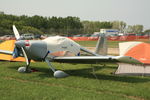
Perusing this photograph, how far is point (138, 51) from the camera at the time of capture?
10492mm

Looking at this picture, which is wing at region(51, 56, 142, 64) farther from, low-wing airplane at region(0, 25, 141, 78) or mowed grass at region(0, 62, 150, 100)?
mowed grass at region(0, 62, 150, 100)

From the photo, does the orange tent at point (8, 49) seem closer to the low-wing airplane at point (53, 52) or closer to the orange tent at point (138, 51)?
the low-wing airplane at point (53, 52)

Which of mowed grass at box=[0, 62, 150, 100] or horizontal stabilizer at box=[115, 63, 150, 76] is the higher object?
mowed grass at box=[0, 62, 150, 100]

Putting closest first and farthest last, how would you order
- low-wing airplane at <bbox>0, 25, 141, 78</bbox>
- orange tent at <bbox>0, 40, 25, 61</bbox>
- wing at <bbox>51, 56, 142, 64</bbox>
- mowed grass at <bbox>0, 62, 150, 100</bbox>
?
mowed grass at <bbox>0, 62, 150, 100</bbox> → wing at <bbox>51, 56, 142, 64</bbox> → low-wing airplane at <bbox>0, 25, 141, 78</bbox> → orange tent at <bbox>0, 40, 25, 61</bbox>

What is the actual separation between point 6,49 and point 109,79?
7483 millimetres

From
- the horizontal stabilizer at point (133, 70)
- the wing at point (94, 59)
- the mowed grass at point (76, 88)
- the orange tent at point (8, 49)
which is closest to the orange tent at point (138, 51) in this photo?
the horizontal stabilizer at point (133, 70)

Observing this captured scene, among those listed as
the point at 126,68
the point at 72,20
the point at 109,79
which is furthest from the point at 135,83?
the point at 72,20

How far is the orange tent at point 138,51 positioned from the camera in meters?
10.2

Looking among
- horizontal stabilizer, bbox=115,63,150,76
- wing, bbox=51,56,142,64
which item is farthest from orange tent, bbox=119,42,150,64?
wing, bbox=51,56,142,64

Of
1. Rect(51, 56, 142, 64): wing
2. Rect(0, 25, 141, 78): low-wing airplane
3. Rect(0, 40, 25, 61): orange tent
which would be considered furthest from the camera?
Rect(0, 40, 25, 61): orange tent

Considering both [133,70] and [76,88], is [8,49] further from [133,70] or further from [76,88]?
[133,70]

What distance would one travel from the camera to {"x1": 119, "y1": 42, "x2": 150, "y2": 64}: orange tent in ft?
33.4

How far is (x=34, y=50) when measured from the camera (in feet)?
31.2

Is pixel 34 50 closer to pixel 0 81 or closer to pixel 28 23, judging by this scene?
pixel 0 81
